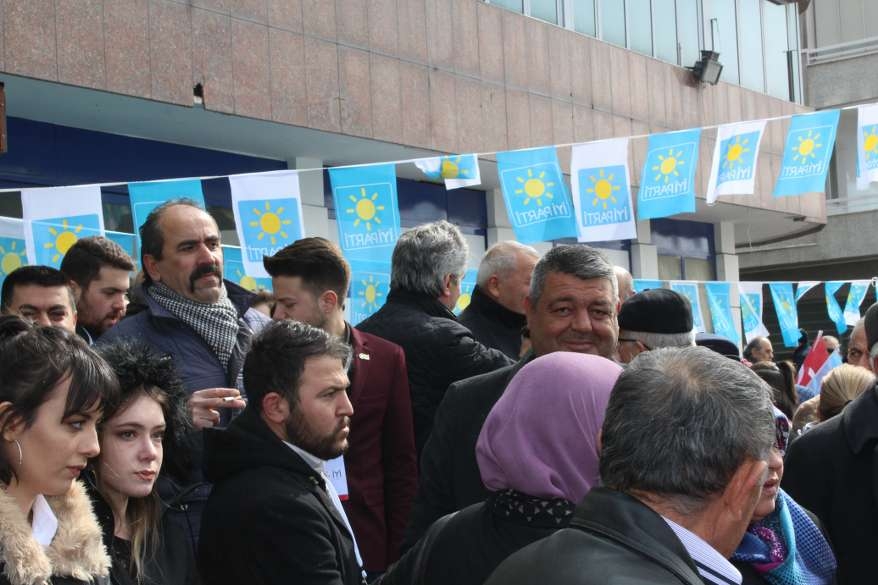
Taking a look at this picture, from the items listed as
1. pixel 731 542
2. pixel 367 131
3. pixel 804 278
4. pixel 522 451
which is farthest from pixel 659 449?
pixel 804 278

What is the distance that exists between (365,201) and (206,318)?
5295mm

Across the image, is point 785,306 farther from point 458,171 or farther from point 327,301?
point 327,301

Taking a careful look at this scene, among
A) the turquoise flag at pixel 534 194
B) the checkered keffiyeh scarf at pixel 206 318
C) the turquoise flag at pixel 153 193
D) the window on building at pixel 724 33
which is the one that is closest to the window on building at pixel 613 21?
the window on building at pixel 724 33

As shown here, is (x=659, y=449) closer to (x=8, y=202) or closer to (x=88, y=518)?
(x=88, y=518)

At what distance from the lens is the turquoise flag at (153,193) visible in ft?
29.9

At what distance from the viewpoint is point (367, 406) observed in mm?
5082

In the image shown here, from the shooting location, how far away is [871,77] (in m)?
27.6

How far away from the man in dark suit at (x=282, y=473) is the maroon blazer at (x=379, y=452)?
742 millimetres

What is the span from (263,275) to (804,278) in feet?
76.2

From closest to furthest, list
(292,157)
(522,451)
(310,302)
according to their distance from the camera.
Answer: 1. (522,451)
2. (310,302)
3. (292,157)

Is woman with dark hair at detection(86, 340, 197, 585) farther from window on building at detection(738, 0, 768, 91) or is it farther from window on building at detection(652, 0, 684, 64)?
window on building at detection(738, 0, 768, 91)

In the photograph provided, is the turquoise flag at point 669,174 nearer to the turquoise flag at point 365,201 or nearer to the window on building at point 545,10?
the turquoise flag at point 365,201

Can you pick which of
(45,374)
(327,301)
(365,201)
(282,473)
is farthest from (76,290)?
(365,201)

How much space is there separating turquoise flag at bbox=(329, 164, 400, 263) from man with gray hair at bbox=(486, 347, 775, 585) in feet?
25.2
